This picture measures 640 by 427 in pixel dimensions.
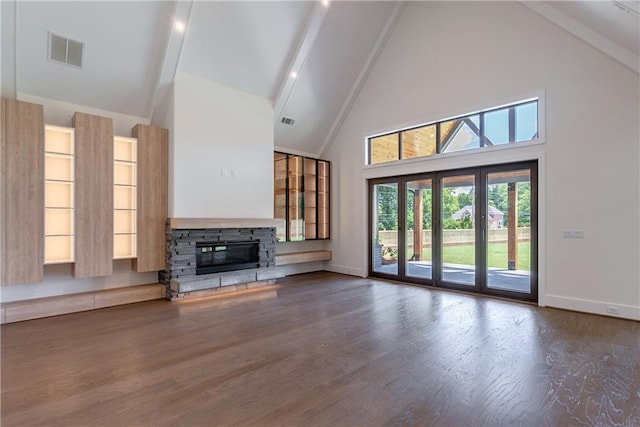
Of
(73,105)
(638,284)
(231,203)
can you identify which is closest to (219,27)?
(73,105)

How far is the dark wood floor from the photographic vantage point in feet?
6.74

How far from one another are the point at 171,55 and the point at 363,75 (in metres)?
3.90

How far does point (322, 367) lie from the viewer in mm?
2686

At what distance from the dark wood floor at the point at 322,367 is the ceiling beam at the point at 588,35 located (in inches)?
131

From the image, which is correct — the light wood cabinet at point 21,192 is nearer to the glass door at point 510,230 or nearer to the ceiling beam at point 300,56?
the ceiling beam at point 300,56

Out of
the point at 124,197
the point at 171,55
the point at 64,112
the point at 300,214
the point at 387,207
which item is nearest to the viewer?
the point at 64,112

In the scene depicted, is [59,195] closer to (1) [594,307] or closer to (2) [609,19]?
(2) [609,19]

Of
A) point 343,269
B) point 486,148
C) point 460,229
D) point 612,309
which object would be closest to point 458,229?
point 460,229

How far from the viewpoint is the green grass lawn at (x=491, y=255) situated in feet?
16.3

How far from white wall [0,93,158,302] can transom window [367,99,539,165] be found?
15.7 ft

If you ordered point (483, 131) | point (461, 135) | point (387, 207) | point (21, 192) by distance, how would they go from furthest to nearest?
point (387, 207)
point (461, 135)
point (483, 131)
point (21, 192)

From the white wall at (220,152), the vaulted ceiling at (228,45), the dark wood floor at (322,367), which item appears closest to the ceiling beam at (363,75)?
the vaulted ceiling at (228,45)

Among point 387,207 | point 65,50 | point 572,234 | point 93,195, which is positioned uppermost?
point 65,50

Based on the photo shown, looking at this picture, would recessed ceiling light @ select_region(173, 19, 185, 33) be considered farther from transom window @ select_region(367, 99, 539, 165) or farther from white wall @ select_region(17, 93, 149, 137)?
transom window @ select_region(367, 99, 539, 165)
